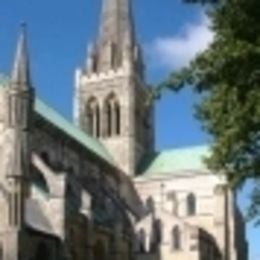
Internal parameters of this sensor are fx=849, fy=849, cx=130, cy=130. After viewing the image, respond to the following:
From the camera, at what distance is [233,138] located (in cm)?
2372


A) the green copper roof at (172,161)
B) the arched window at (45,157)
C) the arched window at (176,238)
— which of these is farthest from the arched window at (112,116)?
the arched window at (45,157)

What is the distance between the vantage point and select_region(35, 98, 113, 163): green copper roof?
58344 millimetres

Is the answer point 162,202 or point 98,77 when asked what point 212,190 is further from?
point 98,77

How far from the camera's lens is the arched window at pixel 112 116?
69.8 m

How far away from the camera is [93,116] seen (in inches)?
2790

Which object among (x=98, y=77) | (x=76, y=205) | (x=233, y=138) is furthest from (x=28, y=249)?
(x=98, y=77)

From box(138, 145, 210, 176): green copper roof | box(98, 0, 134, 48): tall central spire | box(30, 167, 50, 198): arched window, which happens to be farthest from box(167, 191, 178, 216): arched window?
box(30, 167, 50, 198): arched window

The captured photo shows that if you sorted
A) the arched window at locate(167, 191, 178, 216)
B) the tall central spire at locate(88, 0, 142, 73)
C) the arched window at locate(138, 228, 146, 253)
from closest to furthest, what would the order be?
the arched window at locate(138, 228, 146, 253) < the arched window at locate(167, 191, 178, 216) < the tall central spire at locate(88, 0, 142, 73)

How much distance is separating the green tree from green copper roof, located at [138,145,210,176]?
4224 centimetres

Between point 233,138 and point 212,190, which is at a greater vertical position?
point 212,190

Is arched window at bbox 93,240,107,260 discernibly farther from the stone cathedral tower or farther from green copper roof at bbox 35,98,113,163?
the stone cathedral tower

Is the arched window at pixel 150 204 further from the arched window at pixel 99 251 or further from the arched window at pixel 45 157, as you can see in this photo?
the arched window at pixel 99 251

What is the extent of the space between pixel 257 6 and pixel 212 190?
148 ft

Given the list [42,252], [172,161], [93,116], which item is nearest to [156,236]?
[172,161]
